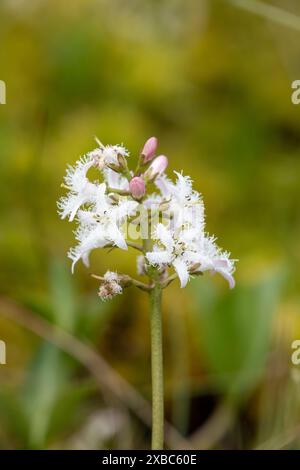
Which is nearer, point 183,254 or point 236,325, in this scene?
point 183,254

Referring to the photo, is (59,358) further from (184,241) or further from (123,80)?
(123,80)

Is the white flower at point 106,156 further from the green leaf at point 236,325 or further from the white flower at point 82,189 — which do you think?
the green leaf at point 236,325

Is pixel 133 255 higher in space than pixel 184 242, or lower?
higher

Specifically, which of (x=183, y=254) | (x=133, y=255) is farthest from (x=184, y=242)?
(x=133, y=255)

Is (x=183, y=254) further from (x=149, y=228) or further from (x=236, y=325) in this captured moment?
(x=236, y=325)

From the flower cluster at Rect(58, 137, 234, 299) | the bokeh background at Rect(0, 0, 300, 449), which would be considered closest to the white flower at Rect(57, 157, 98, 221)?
the flower cluster at Rect(58, 137, 234, 299)

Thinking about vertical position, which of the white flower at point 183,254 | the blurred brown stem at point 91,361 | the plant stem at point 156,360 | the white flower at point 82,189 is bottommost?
the plant stem at point 156,360

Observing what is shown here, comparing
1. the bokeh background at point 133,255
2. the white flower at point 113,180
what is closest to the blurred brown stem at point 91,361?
the bokeh background at point 133,255
